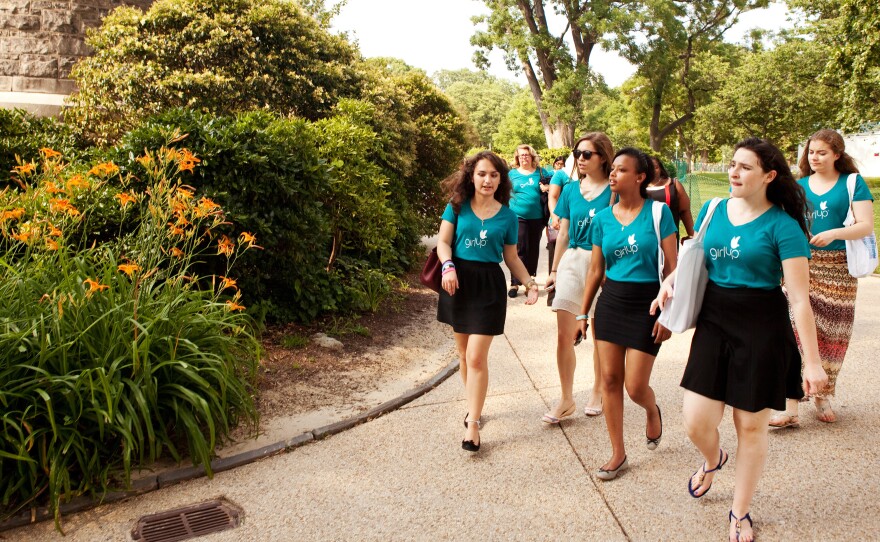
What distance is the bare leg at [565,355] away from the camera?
16.5 ft

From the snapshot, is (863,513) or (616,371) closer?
(863,513)

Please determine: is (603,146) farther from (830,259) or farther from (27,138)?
(27,138)

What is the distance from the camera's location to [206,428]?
4.69 m

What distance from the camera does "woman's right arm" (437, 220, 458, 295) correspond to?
15.3 ft

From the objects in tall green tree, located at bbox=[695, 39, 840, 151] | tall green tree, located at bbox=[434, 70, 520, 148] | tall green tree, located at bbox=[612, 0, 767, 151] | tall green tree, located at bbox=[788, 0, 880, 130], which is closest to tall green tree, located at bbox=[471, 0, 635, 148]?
tall green tree, located at bbox=[612, 0, 767, 151]

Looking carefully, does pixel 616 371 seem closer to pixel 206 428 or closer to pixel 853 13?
pixel 206 428

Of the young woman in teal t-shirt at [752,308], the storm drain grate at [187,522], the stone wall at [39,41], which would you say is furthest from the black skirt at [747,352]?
the stone wall at [39,41]

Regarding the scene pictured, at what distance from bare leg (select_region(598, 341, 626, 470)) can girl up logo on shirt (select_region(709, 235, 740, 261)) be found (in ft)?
2.87

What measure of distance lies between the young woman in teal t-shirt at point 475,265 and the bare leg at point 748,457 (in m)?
1.63

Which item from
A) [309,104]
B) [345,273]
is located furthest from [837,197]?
[309,104]

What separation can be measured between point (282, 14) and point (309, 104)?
127cm

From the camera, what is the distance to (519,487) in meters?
4.16

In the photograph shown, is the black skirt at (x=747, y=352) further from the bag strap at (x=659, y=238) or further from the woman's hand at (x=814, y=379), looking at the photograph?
the bag strap at (x=659, y=238)

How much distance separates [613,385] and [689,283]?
3.00ft
